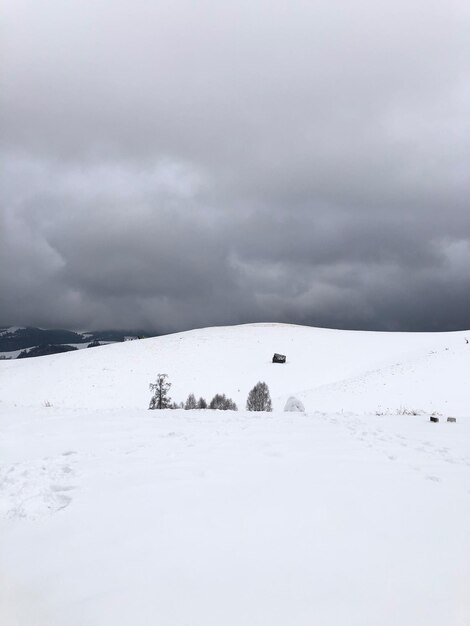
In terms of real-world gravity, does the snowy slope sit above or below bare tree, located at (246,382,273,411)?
above

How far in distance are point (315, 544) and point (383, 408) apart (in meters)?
22.3

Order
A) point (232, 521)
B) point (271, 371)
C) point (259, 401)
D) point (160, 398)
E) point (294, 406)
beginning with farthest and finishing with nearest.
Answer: point (271, 371) → point (160, 398) → point (259, 401) → point (294, 406) → point (232, 521)

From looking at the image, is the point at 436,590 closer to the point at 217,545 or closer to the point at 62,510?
the point at 217,545

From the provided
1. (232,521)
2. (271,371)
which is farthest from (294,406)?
(271,371)

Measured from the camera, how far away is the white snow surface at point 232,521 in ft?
11.5

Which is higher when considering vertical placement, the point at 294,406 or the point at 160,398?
the point at 294,406

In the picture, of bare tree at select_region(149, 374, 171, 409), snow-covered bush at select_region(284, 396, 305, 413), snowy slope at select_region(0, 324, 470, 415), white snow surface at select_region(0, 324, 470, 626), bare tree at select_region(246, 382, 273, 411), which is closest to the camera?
white snow surface at select_region(0, 324, 470, 626)

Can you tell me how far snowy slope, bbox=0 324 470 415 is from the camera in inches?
1102

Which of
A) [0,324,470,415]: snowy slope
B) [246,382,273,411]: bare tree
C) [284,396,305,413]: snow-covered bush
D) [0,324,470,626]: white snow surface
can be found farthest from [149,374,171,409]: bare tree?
[0,324,470,626]: white snow surface

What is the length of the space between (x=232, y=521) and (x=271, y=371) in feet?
133

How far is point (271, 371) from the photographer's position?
1770 inches

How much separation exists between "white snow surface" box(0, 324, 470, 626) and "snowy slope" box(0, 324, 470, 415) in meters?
16.1

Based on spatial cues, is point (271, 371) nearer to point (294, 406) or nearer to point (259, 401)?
point (259, 401)

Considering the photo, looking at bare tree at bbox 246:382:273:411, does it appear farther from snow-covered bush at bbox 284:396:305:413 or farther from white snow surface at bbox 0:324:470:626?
white snow surface at bbox 0:324:470:626
